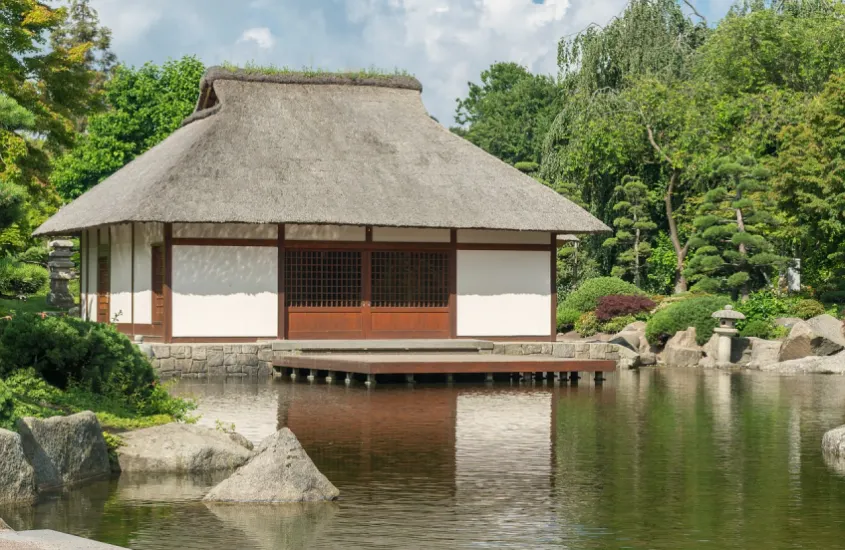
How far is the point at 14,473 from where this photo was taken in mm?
10352

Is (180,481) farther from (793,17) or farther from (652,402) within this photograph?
(793,17)


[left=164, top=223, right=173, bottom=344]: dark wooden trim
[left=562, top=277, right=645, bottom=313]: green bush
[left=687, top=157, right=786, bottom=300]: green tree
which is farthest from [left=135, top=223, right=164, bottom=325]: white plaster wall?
[left=687, top=157, right=786, bottom=300]: green tree

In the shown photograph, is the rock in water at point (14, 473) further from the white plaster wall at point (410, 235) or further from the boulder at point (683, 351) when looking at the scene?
the boulder at point (683, 351)

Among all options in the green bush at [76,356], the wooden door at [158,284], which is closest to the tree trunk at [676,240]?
the wooden door at [158,284]

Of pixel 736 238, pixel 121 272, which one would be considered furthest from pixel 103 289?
pixel 736 238

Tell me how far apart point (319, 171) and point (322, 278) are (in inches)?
88.4

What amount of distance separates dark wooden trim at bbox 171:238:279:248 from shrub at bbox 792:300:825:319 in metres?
13.1

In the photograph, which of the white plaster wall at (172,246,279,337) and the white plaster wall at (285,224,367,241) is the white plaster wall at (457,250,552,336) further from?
the white plaster wall at (172,246,279,337)

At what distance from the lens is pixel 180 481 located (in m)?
11.8

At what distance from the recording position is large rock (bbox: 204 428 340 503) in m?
10.7

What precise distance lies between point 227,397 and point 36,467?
9.43m

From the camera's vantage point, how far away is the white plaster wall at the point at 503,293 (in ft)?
95.3

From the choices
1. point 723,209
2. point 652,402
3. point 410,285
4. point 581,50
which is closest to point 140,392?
point 652,402

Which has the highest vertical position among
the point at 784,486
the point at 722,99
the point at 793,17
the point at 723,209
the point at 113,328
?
the point at 793,17
